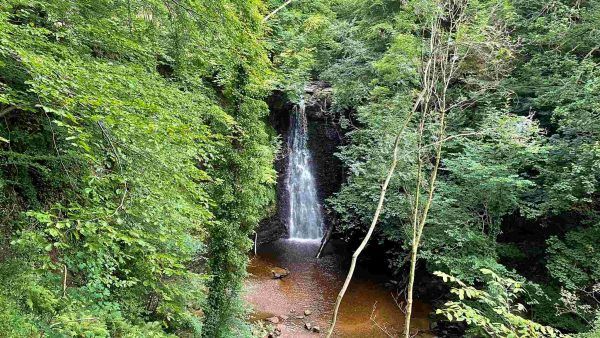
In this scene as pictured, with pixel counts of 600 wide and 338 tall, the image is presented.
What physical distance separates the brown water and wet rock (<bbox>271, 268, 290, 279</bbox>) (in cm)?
15

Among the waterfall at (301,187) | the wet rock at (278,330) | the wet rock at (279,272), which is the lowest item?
the wet rock at (278,330)

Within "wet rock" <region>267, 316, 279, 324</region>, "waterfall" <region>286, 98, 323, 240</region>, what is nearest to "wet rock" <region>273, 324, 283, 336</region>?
"wet rock" <region>267, 316, 279, 324</region>

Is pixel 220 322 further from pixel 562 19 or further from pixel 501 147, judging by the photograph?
pixel 562 19

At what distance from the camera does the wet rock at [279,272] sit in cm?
1212

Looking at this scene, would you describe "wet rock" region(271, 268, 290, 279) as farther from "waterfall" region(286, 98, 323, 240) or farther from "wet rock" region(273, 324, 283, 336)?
"waterfall" region(286, 98, 323, 240)

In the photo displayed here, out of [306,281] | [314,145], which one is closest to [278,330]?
[306,281]

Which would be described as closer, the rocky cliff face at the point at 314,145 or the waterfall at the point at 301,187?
the rocky cliff face at the point at 314,145

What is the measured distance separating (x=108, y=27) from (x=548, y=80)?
1061 centimetres

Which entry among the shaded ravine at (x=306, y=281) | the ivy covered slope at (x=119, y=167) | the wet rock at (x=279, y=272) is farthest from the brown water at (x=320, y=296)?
the ivy covered slope at (x=119, y=167)

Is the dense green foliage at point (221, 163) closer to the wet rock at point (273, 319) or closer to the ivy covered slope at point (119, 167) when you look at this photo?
the ivy covered slope at point (119, 167)

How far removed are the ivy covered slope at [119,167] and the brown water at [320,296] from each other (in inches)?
95.2

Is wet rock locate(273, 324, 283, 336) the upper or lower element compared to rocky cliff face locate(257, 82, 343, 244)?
lower

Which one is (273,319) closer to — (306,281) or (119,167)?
(306,281)

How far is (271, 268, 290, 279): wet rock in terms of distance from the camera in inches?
477
